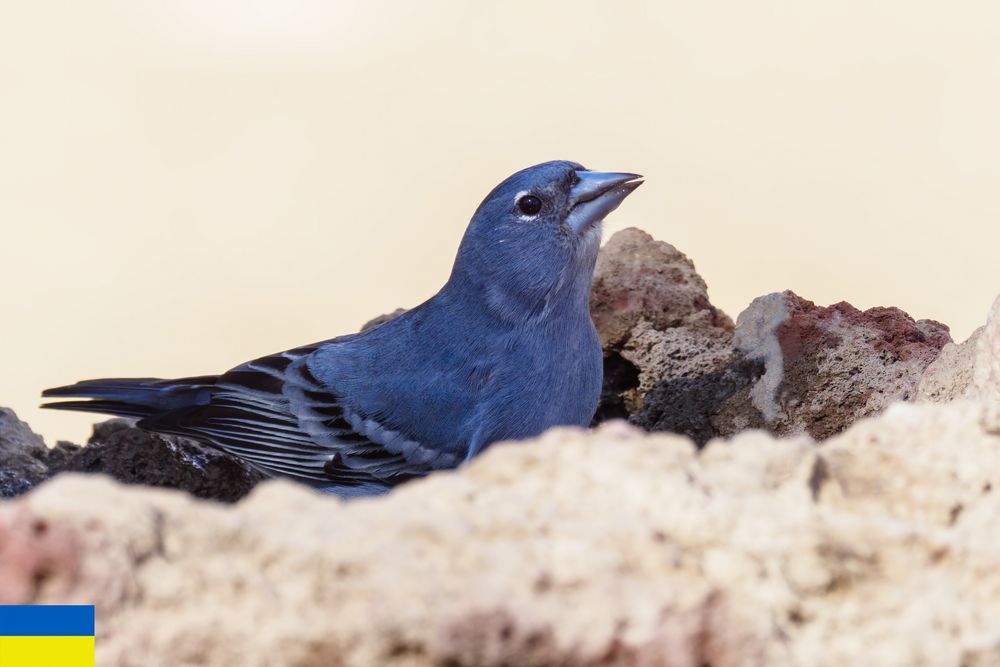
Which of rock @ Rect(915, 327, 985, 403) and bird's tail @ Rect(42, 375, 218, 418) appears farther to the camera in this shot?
bird's tail @ Rect(42, 375, 218, 418)

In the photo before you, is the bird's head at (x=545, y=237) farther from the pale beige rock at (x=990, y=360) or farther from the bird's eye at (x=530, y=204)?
the pale beige rock at (x=990, y=360)

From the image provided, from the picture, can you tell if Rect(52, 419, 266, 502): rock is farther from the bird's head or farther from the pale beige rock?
the pale beige rock

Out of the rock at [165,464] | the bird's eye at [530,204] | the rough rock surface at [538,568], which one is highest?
the bird's eye at [530,204]

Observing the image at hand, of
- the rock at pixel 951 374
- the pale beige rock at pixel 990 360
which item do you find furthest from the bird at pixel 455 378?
the pale beige rock at pixel 990 360

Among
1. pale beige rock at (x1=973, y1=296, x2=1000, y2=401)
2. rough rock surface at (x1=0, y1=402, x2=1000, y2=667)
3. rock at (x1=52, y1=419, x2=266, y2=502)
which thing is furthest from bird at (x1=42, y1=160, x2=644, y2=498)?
rough rock surface at (x1=0, y1=402, x2=1000, y2=667)

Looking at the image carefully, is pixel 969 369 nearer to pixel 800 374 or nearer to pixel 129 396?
pixel 800 374

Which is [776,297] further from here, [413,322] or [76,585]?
[76,585]

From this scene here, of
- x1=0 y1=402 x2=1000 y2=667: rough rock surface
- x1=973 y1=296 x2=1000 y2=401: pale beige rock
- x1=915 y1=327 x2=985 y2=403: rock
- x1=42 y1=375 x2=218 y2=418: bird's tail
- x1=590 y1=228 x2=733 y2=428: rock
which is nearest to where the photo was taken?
x1=0 y1=402 x2=1000 y2=667: rough rock surface
